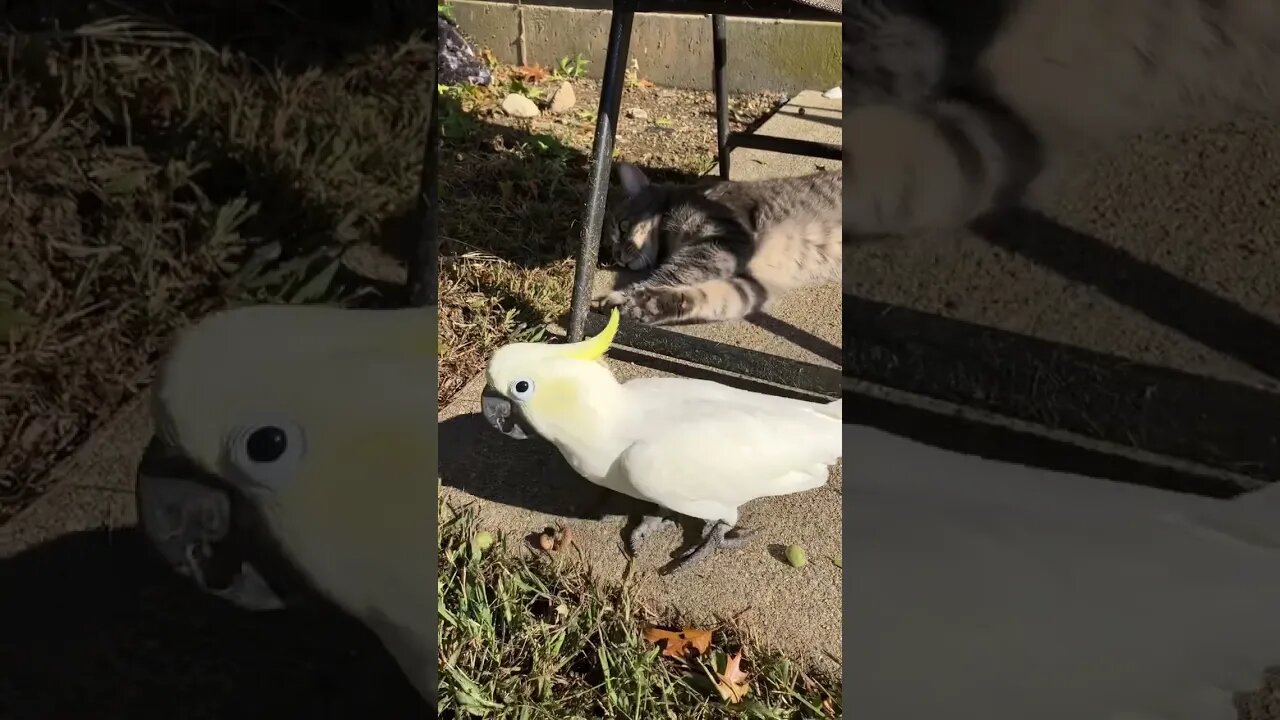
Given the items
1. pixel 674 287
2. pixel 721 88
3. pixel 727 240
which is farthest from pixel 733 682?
pixel 721 88

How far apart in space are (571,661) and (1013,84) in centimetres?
93

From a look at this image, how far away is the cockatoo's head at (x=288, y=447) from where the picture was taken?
776mm

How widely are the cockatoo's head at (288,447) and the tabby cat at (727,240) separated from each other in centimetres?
125

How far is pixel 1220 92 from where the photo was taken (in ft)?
2.46

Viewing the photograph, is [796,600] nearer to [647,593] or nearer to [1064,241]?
[647,593]

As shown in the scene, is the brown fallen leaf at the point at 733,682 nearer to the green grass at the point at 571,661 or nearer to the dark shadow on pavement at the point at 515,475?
the green grass at the point at 571,661

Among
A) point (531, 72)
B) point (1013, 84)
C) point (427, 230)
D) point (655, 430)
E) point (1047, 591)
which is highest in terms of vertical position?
point (531, 72)

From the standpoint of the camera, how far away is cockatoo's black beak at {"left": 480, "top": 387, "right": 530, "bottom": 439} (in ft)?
3.82

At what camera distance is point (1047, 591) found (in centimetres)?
90

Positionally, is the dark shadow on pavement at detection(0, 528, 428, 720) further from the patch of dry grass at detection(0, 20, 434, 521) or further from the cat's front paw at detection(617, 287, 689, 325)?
the cat's front paw at detection(617, 287, 689, 325)

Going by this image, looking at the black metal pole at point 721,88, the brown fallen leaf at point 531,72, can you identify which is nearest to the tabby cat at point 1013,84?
the black metal pole at point 721,88

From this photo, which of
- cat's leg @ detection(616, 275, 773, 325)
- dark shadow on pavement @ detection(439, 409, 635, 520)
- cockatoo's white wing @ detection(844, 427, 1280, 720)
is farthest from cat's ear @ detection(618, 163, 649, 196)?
cockatoo's white wing @ detection(844, 427, 1280, 720)

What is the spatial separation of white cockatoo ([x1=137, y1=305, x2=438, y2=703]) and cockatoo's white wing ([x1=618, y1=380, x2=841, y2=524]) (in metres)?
0.38

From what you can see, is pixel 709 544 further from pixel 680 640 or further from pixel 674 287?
pixel 674 287
